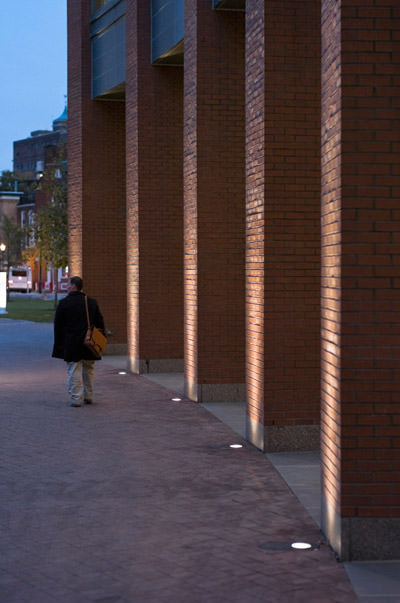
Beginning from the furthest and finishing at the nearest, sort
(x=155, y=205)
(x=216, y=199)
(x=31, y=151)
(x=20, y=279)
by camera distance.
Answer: (x=31, y=151), (x=20, y=279), (x=155, y=205), (x=216, y=199)

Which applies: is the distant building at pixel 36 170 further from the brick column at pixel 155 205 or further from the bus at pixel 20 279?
the brick column at pixel 155 205

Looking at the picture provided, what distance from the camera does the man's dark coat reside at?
1286 centimetres

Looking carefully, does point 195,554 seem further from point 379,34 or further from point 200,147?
point 200,147

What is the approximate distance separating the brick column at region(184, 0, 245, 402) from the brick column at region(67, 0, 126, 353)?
806 centimetres

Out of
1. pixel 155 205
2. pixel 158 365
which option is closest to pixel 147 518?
pixel 158 365

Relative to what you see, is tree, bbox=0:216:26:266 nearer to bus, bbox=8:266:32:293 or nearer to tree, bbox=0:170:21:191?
bus, bbox=8:266:32:293

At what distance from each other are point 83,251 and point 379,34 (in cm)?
1579

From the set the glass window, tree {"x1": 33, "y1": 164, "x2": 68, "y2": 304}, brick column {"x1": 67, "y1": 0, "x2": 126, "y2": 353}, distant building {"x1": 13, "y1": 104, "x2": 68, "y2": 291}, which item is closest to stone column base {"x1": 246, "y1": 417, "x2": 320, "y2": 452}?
brick column {"x1": 67, "y1": 0, "x2": 126, "y2": 353}

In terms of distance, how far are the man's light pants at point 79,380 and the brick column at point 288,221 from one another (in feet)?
12.6

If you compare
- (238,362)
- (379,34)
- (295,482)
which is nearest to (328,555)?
(295,482)

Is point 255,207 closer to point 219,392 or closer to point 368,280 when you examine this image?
point 368,280

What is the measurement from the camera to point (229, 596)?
5422 mm

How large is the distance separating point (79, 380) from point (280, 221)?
461cm

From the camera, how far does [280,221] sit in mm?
9703
